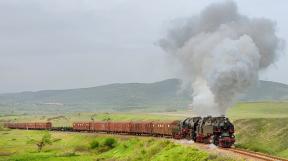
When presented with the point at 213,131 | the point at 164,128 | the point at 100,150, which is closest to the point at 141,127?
the point at 100,150

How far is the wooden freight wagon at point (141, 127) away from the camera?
250 ft

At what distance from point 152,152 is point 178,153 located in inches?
317

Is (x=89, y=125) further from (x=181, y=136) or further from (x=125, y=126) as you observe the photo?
(x=181, y=136)

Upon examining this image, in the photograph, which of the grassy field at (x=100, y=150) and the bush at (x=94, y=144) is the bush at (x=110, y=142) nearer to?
the grassy field at (x=100, y=150)

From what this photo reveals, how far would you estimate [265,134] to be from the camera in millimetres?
63562

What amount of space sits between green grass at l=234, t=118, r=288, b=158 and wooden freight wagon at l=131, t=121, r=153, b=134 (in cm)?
1357

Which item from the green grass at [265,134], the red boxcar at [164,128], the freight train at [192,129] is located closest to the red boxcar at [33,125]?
the freight train at [192,129]

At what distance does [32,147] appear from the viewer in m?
83.6

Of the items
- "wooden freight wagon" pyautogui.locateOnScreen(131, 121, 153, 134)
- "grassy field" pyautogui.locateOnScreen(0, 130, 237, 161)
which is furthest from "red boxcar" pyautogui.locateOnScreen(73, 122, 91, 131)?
"wooden freight wagon" pyautogui.locateOnScreen(131, 121, 153, 134)

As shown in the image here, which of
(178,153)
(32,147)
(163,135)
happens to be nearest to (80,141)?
(32,147)

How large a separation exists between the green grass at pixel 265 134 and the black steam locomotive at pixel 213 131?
302cm

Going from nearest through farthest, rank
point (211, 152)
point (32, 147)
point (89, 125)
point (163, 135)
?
point (211, 152)
point (163, 135)
point (32, 147)
point (89, 125)

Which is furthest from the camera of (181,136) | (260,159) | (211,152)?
(181,136)

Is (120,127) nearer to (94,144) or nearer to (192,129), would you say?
(94,144)
